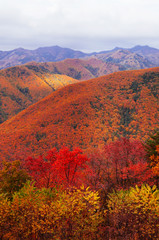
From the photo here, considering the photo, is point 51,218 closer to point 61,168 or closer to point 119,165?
point 61,168

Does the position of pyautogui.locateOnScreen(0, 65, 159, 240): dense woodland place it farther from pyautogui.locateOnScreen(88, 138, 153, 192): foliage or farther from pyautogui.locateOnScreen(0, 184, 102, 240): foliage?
pyautogui.locateOnScreen(88, 138, 153, 192): foliage

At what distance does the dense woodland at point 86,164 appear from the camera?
15336 mm

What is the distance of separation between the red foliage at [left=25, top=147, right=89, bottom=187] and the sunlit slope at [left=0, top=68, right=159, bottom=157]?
3911 cm

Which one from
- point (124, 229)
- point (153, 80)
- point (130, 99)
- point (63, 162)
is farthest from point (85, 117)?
point (124, 229)

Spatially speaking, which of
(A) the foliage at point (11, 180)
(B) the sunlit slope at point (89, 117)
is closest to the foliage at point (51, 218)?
(A) the foliage at point (11, 180)

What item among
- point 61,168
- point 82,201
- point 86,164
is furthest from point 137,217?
point 86,164

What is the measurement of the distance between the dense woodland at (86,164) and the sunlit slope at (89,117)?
493 millimetres

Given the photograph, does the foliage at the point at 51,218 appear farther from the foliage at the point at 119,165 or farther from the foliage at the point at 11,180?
the foliage at the point at 119,165

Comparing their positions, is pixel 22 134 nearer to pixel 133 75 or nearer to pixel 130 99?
pixel 130 99

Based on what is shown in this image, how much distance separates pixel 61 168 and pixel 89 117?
62.7 meters

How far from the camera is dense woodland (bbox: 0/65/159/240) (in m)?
15.3

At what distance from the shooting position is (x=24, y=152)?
256 feet

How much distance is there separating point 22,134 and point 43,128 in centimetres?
1248

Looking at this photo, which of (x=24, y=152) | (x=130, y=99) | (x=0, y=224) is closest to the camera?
(x=0, y=224)
